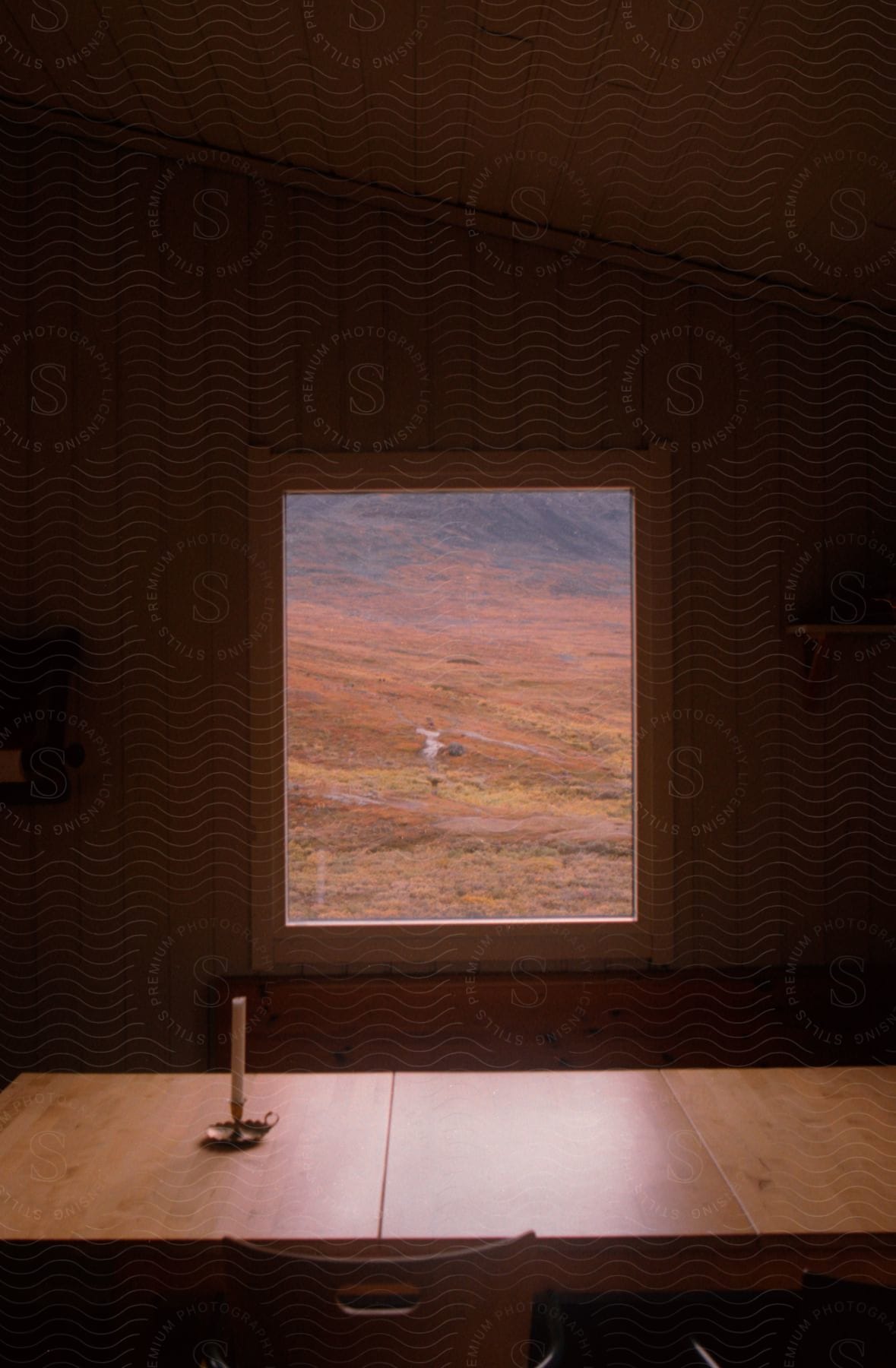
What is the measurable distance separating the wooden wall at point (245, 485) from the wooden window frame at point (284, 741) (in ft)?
0.15

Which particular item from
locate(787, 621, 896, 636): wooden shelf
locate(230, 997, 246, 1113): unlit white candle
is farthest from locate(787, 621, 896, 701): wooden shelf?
locate(230, 997, 246, 1113): unlit white candle

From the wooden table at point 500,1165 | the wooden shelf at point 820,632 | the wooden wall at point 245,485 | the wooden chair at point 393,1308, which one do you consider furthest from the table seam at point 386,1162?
the wooden shelf at point 820,632

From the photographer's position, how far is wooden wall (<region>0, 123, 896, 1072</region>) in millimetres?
2660

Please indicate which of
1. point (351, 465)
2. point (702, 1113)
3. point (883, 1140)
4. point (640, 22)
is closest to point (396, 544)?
point (351, 465)

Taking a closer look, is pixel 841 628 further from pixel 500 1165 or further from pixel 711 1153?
pixel 500 1165

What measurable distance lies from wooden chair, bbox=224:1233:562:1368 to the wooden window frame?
→ 136cm

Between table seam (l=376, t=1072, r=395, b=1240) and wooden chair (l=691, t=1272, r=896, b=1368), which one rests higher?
table seam (l=376, t=1072, r=395, b=1240)

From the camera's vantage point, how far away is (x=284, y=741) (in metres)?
2.68

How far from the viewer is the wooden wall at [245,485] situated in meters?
2.66

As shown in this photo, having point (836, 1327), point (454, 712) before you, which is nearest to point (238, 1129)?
point (836, 1327)

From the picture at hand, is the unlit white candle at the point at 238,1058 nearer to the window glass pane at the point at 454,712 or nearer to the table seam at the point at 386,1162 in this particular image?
the table seam at the point at 386,1162

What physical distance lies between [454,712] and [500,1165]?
1.28 m

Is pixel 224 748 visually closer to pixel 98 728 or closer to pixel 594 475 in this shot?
pixel 98 728

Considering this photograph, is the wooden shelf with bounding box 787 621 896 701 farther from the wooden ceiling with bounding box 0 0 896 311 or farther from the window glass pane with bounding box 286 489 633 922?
the wooden ceiling with bounding box 0 0 896 311
